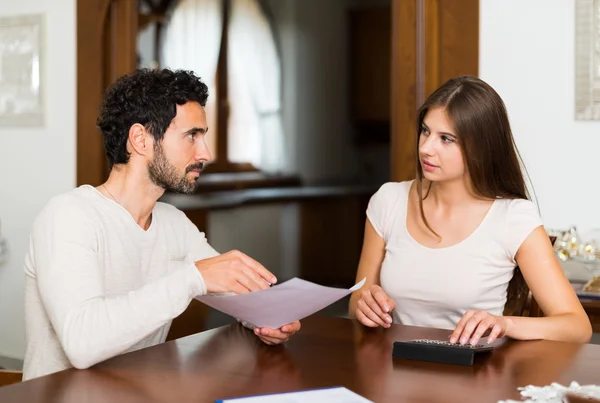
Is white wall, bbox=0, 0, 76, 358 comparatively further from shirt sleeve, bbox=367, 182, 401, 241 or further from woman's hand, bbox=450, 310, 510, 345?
woman's hand, bbox=450, 310, 510, 345

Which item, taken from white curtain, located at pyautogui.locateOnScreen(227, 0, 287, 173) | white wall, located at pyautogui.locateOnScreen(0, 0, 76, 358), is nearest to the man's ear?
white wall, located at pyautogui.locateOnScreen(0, 0, 76, 358)

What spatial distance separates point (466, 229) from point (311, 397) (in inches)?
42.1

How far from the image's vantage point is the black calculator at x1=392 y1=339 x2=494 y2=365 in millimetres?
1577

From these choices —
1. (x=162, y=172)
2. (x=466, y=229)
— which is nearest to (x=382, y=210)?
(x=466, y=229)

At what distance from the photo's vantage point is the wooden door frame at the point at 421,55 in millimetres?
3139

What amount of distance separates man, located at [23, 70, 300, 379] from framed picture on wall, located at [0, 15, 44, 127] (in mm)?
2181

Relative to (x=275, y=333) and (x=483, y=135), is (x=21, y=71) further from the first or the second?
(x=275, y=333)

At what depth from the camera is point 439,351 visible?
1596 millimetres

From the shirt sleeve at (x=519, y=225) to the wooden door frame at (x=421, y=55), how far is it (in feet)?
3.27

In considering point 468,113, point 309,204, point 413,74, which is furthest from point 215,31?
point 468,113

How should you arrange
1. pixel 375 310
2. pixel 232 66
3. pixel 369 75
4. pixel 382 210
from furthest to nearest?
pixel 369 75 < pixel 232 66 < pixel 382 210 < pixel 375 310

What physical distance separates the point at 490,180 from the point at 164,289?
3.47 feet

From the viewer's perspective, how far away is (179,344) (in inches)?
68.5

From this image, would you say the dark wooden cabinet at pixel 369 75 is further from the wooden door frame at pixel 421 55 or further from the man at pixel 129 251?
the man at pixel 129 251
